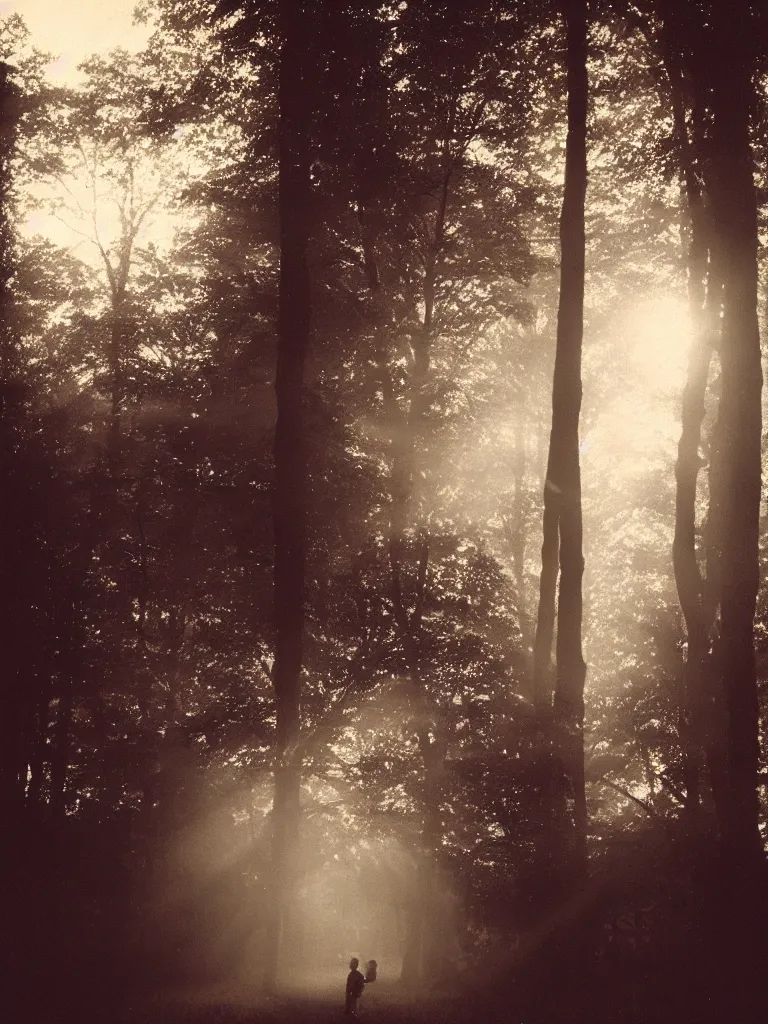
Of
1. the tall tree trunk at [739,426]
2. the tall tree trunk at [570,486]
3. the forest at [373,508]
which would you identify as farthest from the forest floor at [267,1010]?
the tall tree trunk at [739,426]

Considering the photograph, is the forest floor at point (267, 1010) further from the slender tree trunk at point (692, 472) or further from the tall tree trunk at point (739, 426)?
the slender tree trunk at point (692, 472)

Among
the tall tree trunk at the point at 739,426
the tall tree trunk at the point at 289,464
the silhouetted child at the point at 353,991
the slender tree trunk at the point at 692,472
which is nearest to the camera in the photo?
the tall tree trunk at the point at 739,426

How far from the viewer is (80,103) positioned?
89.1ft

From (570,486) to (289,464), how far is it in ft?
16.8

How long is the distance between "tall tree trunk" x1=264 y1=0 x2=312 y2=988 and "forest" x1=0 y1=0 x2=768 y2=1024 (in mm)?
69

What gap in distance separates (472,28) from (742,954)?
53.5 ft

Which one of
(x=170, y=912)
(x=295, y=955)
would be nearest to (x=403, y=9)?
(x=170, y=912)

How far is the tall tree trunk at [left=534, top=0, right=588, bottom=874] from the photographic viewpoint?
1545 centimetres

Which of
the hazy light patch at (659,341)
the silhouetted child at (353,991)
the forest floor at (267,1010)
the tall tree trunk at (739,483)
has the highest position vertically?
the hazy light patch at (659,341)

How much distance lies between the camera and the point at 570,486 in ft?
52.4

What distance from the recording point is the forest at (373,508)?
1528cm

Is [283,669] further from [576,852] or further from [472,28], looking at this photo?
[472,28]

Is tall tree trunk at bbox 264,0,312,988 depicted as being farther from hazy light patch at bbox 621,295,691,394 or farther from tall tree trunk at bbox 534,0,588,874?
hazy light patch at bbox 621,295,691,394

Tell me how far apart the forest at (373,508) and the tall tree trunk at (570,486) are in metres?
0.07
